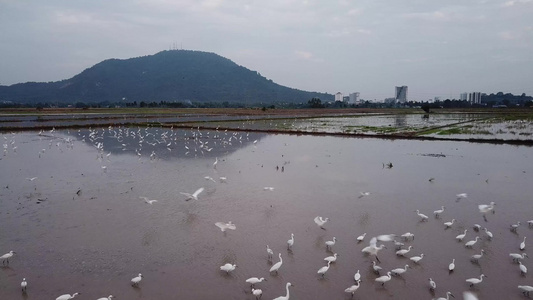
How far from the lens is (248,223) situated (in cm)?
1146

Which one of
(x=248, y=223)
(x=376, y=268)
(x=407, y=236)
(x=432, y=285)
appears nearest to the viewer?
(x=432, y=285)

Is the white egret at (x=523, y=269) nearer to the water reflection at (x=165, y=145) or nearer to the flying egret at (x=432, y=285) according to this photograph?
the flying egret at (x=432, y=285)

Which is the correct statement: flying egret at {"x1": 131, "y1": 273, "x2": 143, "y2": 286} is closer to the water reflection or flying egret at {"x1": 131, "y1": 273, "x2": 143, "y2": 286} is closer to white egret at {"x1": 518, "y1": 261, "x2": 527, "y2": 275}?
white egret at {"x1": 518, "y1": 261, "x2": 527, "y2": 275}

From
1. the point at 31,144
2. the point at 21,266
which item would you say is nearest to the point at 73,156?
the point at 31,144

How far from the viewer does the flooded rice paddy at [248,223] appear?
8.12 metres

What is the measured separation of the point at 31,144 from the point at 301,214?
25.1 m

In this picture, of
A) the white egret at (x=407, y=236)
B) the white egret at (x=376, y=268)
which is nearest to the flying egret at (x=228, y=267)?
the white egret at (x=376, y=268)

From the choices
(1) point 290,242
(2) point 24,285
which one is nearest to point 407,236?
(1) point 290,242

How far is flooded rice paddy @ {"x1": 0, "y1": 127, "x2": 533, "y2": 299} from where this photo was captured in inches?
320

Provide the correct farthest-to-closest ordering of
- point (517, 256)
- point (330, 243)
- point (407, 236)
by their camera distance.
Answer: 1. point (407, 236)
2. point (330, 243)
3. point (517, 256)

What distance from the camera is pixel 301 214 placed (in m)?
12.3

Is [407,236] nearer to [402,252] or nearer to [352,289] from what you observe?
[402,252]

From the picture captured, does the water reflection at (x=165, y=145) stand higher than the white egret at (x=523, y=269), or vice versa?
the water reflection at (x=165, y=145)

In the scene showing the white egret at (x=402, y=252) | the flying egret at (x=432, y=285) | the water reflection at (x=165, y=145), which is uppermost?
the water reflection at (x=165, y=145)
